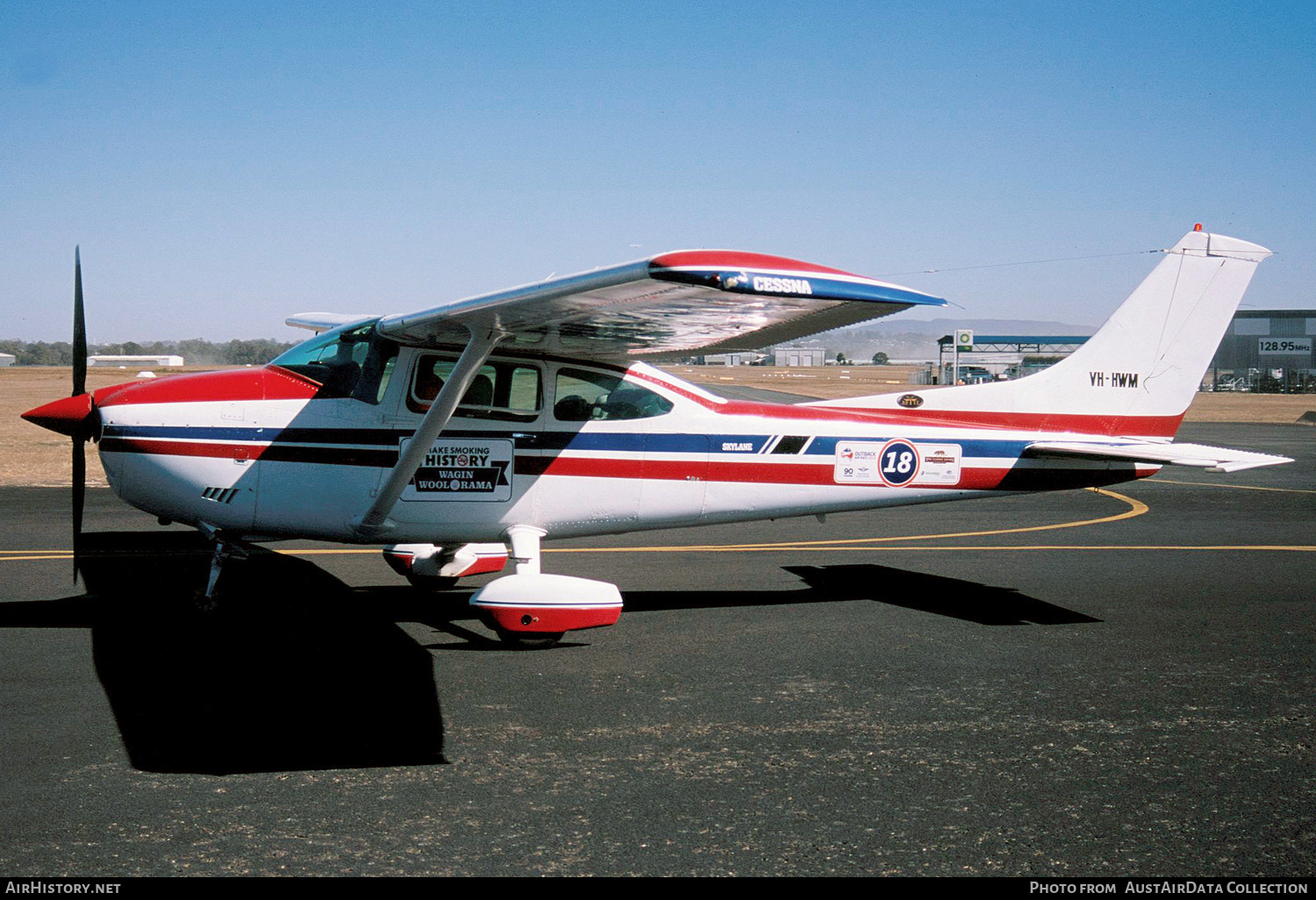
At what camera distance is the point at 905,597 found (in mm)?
8828

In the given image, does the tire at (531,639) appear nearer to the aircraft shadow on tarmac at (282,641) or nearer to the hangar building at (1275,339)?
the aircraft shadow on tarmac at (282,641)

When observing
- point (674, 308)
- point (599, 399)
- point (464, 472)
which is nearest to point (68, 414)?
point (464, 472)

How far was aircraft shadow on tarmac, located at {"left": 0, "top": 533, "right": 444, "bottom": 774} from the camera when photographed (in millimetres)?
5102

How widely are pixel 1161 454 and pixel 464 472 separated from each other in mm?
5646

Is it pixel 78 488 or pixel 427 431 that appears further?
pixel 78 488

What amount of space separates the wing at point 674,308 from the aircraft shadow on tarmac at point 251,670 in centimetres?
232

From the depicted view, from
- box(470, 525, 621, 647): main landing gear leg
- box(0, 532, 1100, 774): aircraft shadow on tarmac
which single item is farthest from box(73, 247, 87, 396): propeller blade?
box(470, 525, 621, 647): main landing gear leg

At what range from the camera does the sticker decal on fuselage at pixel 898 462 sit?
835 centimetres

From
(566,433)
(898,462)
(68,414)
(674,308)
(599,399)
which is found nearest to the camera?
(674,308)

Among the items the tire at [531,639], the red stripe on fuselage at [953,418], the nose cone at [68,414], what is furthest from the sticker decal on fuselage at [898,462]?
the nose cone at [68,414]

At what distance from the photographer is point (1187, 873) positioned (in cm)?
383

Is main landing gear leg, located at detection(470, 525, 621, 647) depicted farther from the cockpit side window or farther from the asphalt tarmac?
the cockpit side window

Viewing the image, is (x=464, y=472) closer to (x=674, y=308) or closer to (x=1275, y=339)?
(x=674, y=308)
